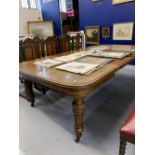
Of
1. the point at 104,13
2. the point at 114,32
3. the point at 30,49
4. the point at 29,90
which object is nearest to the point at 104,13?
the point at 104,13

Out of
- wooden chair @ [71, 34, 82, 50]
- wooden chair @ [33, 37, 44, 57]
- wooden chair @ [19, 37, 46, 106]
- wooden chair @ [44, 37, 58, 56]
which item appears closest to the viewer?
wooden chair @ [19, 37, 46, 106]

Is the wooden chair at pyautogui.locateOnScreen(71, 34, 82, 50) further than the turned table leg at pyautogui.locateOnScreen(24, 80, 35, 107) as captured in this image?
Yes

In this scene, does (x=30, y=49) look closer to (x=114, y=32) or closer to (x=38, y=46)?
(x=38, y=46)

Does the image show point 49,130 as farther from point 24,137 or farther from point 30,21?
point 30,21

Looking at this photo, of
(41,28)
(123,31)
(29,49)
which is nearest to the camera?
(29,49)

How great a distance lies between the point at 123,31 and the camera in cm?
378

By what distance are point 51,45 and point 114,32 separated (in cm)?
208

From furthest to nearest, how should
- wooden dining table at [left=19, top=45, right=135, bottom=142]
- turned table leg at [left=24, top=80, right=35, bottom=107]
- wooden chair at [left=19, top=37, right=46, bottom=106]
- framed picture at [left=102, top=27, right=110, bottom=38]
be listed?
framed picture at [left=102, top=27, right=110, bottom=38]
wooden chair at [left=19, top=37, right=46, bottom=106]
turned table leg at [left=24, top=80, right=35, bottom=107]
wooden dining table at [left=19, top=45, right=135, bottom=142]

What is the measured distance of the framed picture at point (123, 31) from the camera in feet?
11.9

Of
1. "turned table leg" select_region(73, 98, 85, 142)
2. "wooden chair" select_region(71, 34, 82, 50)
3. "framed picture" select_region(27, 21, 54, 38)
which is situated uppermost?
"framed picture" select_region(27, 21, 54, 38)

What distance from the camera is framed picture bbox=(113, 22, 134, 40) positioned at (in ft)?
11.9

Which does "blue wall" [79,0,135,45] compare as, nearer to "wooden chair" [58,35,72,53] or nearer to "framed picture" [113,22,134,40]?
"framed picture" [113,22,134,40]

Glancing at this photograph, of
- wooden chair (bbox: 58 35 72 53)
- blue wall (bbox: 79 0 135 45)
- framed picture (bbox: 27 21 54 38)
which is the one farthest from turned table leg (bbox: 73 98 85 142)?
framed picture (bbox: 27 21 54 38)

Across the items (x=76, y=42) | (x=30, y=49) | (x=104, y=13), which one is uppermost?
(x=104, y=13)
